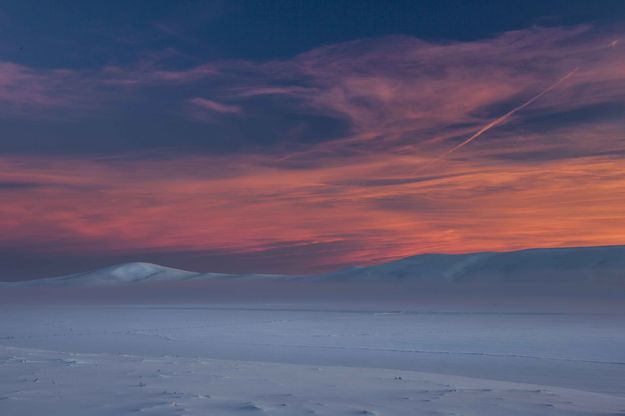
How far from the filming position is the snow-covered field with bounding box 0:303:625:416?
7.43 m

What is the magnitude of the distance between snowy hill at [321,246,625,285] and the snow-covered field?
42.7 metres

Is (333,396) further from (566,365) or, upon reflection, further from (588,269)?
(588,269)

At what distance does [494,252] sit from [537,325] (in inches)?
2290

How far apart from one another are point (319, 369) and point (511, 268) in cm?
5873

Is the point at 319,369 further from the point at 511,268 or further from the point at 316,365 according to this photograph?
the point at 511,268

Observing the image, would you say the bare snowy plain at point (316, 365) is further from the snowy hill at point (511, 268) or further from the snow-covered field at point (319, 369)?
the snowy hill at point (511, 268)

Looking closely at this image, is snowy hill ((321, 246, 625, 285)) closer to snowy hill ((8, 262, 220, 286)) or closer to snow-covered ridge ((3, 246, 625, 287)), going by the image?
snow-covered ridge ((3, 246, 625, 287))

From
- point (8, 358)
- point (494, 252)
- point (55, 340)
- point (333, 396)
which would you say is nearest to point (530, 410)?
point (333, 396)

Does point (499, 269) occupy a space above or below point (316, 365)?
above

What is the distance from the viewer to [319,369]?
10547 mm

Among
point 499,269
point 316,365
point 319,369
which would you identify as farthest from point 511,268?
point 319,369

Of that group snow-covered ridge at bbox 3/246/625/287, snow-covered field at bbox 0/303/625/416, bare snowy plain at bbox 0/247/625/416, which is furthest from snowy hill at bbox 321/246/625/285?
snow-covered field at bbox 0/303/625/416

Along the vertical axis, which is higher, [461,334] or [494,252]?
[494,252]

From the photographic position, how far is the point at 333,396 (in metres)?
7.97
